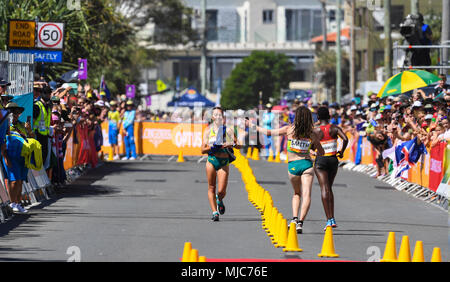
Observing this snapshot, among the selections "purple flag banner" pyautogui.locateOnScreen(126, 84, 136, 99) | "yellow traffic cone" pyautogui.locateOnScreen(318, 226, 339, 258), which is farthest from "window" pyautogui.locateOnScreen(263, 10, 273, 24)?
"yellow traffic cone" pyautogui.locateOnScreen(318, 226, 339, 258)

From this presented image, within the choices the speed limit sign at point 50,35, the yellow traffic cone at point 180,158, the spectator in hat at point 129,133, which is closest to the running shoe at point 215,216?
the speed limit sign at point 50,35

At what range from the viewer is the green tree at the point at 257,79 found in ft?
296

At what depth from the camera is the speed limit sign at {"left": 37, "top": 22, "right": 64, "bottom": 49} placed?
23047 mm

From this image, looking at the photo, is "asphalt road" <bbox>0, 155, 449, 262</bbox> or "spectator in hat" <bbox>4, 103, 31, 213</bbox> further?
A: "spectator in hat" <bbox>4, 103, 31, 213</bbox>

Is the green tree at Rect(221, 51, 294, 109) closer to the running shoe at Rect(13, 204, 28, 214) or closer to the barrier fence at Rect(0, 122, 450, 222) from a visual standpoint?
the barrier fence at Rect(0, 122, 450, 222)

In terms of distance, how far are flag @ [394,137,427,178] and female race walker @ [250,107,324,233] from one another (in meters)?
7.11

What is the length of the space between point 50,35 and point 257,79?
66.9 meters

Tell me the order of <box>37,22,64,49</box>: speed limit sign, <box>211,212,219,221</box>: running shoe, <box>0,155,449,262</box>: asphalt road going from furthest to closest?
<box>37,22,64,49</box>: speed limit sign < <box>211,212,219,221</box>: running shoe < <box>0,155,449,262</box>: asphalt road

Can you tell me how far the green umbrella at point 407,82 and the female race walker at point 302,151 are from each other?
12.4 meters

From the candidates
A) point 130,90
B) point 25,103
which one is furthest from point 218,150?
point 130,90

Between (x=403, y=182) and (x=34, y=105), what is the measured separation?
27.9ft

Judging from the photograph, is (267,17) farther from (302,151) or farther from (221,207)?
(302,151)

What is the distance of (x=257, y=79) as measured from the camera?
89.8 metres
